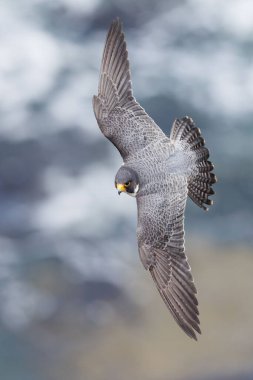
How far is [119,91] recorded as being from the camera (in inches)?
450

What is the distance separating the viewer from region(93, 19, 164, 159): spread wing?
11.2m

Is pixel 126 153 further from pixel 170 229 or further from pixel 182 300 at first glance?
pixel 182 300

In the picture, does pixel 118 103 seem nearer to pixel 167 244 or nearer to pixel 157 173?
pixel 157 173

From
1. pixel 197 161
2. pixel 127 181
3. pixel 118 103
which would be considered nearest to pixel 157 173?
pixel 127 181

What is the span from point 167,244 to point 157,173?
79 centimetres

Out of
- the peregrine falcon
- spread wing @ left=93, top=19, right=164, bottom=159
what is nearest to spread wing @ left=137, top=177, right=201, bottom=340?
the peregrine falcon

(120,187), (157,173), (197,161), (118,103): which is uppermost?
(118,103)

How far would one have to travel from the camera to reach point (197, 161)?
10914 millimetres

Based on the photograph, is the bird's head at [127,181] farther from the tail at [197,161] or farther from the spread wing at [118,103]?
the tail at [197,161]

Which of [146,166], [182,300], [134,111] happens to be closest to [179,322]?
[182,300]

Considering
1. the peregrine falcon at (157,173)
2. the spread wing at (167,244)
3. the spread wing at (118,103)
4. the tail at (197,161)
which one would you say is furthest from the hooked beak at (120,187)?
the tail at (197,161)

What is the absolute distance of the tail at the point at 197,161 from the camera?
1090 cm

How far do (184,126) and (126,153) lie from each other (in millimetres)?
717

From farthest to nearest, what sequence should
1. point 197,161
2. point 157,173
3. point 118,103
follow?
point 118,103
point 197,161
point 157,173
